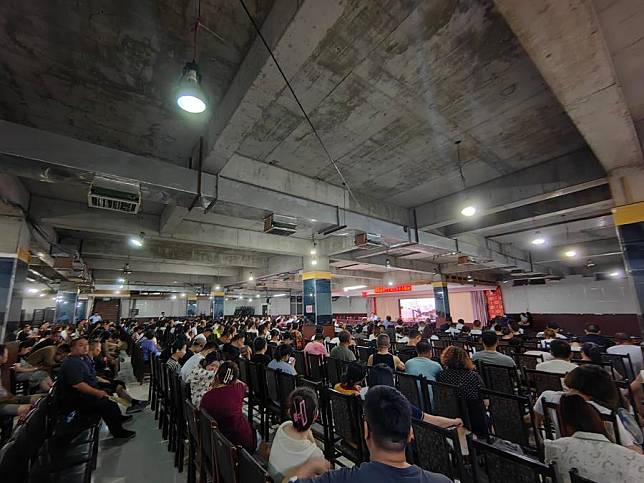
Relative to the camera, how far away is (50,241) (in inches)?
302

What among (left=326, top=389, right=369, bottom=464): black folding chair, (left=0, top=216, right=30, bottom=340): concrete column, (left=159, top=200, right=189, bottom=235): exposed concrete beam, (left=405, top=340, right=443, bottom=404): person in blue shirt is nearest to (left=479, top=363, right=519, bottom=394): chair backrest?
(left=405, top=340, right=443, bottom=404): person in blue shirt

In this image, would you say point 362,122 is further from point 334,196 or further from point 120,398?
point 120,398

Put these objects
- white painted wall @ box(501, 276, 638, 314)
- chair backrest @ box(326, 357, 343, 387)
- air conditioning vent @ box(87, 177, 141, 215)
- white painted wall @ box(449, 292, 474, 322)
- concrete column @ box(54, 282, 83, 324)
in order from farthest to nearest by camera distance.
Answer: white painted wall @ box(449, 292, 474, 322)
concrete column @ box(54, 282, 83, 324)
white painted wall @ box(501, 276, 638, 314)
chair backrest @ box(326, 357, 343, 387)
air conditioning vent @ box(87, 177, 141, 215)

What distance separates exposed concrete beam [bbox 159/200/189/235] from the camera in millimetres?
6073

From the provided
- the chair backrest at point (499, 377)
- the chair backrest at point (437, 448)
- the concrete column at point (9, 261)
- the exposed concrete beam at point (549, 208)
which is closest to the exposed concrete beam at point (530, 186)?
the exposed concrete beam at point (549, 208)

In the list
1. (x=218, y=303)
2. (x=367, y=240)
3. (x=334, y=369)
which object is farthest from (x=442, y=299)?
(x=218, y=303)

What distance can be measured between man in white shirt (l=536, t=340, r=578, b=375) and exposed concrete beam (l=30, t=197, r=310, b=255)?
7094mm

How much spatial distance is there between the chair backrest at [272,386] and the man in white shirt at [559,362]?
3422mm

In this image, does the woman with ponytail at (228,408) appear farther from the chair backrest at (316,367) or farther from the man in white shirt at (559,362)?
the man in white shirt at (559,362)

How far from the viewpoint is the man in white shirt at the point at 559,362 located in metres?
3.75

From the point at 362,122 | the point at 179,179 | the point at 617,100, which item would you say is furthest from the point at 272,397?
the point at 617,100

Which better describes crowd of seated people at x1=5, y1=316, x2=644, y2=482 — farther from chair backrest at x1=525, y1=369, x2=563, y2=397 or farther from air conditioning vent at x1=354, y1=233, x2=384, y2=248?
Result: air conditioning vent at x1=354, y1=233, x2=384, y2=248

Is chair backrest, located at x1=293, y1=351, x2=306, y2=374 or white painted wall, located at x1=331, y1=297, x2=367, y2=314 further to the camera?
white painted wall, located at x1=331, y1=297, x2=367, y2=314

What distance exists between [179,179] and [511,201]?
5.44 m
